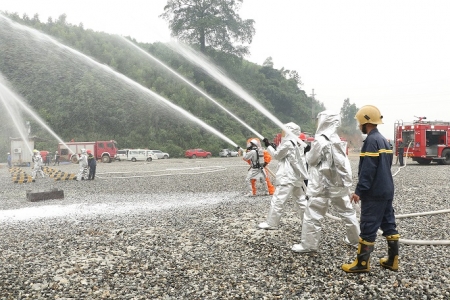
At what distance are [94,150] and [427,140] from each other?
35438mm

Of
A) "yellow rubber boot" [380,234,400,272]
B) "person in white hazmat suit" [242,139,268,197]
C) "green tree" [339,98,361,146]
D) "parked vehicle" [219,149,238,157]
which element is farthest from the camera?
"green tree" [339,98,361,146]

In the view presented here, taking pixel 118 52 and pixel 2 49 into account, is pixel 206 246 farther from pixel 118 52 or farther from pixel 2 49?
pixel 2 49

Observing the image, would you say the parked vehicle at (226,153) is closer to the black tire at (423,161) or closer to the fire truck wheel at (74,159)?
the fire truck wheel at (74,159)

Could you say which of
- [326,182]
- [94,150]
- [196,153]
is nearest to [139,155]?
[94,150]

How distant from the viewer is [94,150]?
144 feet

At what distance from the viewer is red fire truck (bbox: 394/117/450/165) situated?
25.2m

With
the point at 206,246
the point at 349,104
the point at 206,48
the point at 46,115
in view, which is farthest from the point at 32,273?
the point at 349,104

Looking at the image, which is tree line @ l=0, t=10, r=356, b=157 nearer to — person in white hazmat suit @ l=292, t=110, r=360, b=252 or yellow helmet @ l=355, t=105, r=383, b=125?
person in white hazmat suit @ l=292, t=110, r=360, b=252

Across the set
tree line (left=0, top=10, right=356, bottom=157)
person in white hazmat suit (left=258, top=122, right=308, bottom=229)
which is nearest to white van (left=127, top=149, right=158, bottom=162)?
tree line (left=0, top=10, right=356, bottom=157)

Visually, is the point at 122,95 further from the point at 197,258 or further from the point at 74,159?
the point at 197,258

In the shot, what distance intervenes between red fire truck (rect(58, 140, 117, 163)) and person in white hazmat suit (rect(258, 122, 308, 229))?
129ft

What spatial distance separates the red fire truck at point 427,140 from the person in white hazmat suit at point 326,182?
22.7 meters

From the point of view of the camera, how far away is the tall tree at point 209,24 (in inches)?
2125

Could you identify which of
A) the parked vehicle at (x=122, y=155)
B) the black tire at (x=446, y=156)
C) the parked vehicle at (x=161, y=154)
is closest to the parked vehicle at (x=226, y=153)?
the parked vehicle at (x=161, y=154)
